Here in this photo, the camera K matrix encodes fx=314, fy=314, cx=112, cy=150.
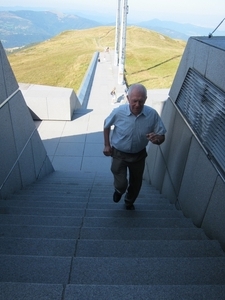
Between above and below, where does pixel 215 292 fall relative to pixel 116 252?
above

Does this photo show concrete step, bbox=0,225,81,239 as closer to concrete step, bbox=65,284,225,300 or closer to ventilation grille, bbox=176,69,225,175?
concrete step, bbox=65,284,225,300

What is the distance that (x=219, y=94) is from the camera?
3520mm

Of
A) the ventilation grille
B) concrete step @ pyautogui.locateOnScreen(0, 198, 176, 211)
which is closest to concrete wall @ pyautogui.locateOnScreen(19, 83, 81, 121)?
concrete step @ pyautogui.locateOnScreen(0, 198, 176, 211)

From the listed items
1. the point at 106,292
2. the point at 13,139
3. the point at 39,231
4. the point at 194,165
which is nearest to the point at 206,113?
the point at 194,165

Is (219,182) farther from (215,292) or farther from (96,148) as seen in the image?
(96,148)

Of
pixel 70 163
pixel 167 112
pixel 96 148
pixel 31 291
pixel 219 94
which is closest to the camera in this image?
pixel 31 291

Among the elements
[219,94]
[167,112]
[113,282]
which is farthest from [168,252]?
[167,112]

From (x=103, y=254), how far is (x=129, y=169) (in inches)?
63.5

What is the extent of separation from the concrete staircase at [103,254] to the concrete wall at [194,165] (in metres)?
0.21

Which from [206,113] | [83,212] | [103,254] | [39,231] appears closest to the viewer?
[103,254]

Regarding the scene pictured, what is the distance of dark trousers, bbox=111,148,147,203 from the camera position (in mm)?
4132

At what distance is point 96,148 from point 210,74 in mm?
7212

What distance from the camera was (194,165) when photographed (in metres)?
4.05

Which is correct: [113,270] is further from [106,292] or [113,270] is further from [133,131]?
[133,131]
